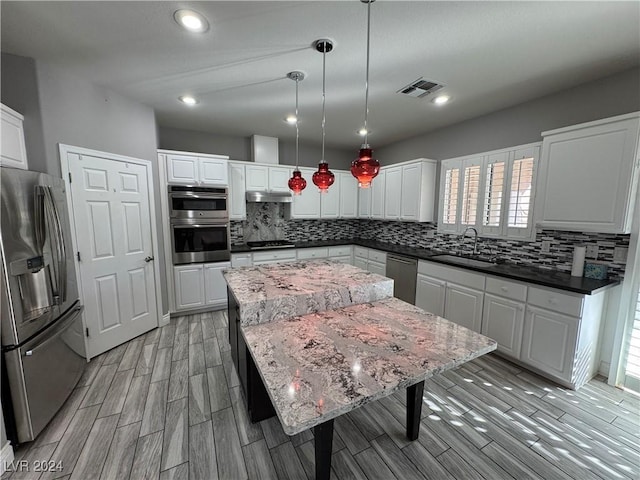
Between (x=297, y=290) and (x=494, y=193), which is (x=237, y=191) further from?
(x=494, y=193)

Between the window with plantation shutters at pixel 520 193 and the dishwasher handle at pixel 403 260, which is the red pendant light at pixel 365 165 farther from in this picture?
the dishwasher handle at pixel 403 260

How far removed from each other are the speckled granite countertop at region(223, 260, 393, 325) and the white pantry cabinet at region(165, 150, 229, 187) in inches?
68.7

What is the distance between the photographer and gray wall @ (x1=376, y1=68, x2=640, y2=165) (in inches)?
88.6

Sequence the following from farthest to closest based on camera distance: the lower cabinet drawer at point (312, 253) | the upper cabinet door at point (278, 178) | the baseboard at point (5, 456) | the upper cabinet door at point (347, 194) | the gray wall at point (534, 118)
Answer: the upper cabinet door at point (347, 194)
the lower cabinet drawer at point (312, 253)
the upper cabinet door at point (278, 178)
the gray wall at point (534, 118)
the baseboard at point (5, 456)

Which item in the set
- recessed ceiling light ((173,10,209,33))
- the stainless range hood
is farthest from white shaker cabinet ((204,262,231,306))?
recessed ceiling light ((173,10,209,33))

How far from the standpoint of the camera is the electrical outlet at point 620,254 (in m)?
2.26

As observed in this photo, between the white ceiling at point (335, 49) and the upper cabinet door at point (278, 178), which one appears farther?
the upper cabinet door at point (278, 178)

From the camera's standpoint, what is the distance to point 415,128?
153 inches

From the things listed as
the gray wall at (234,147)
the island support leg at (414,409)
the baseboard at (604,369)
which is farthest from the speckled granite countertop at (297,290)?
the gray wall at (234,147)

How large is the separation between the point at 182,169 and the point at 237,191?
2.68 feet

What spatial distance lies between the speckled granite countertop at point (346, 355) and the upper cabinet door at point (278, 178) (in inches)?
117

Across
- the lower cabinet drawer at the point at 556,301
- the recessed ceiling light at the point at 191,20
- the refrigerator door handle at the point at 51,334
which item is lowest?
the refrigerator door handle at the point at 51,334

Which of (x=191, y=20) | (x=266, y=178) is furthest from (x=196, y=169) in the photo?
(x=191, y=20)

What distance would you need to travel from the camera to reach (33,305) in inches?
69.6
